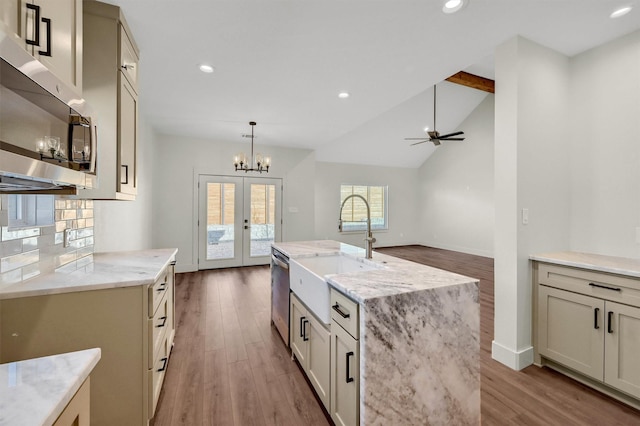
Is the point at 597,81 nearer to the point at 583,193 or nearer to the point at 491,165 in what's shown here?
the point at 583,193

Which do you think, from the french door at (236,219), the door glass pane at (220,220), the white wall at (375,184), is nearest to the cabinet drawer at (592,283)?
the french door at (236,219)

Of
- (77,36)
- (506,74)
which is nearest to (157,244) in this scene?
(77,36)

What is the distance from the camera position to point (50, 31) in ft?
3.18

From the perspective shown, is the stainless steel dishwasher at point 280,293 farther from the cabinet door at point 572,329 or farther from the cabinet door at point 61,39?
the cabinet door at point 572,329

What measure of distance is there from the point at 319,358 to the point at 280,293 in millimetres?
952

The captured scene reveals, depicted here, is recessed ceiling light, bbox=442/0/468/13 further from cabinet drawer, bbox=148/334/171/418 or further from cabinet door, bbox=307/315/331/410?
cabinet drawer, bbox=148/334/171/418

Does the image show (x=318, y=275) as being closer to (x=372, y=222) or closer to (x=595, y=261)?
(x=595, y=261)

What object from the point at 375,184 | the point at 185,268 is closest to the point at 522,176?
the point at 185,268

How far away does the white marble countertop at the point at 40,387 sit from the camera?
56 centimetres

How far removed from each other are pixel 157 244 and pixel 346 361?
192 inches

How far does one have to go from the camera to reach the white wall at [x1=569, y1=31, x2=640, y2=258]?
2.15 m

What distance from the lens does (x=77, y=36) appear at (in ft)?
4.11

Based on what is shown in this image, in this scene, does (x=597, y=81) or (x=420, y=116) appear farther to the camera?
(x=420, y=116)

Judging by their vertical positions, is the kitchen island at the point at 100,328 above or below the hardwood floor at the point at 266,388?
above
